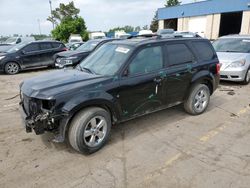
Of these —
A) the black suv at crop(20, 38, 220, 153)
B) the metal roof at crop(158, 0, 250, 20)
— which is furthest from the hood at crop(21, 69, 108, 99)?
the metal roof at crop(158, 0, 250, 20)

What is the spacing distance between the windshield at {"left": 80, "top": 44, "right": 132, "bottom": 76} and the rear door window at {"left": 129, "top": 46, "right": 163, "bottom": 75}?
0.19m

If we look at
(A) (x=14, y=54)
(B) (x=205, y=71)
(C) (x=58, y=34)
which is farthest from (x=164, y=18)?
(B) (x=205, y=71)

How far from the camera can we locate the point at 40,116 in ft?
10.4

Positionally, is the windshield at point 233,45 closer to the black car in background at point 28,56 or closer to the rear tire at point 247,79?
the rear tire at point 247,79

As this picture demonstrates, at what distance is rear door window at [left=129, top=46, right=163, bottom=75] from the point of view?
3879 millimetres

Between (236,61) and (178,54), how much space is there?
401 centimetres

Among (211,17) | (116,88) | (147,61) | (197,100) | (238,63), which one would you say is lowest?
(197,100)

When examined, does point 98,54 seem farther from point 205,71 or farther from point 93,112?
point 205,71

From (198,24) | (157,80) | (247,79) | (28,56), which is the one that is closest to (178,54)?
(157,80)

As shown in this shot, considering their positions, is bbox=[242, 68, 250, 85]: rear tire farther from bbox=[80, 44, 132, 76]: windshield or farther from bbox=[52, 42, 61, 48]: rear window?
bbox=[52, 42, 61, 48]: rear window

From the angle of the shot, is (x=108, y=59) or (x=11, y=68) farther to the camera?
(x=11, y=68)

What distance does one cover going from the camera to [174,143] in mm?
3857

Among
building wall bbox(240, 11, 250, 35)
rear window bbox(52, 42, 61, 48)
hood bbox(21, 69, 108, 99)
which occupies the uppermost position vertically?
building wall bbox(240, 11, 250, 35)

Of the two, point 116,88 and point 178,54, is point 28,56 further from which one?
point 116,88
